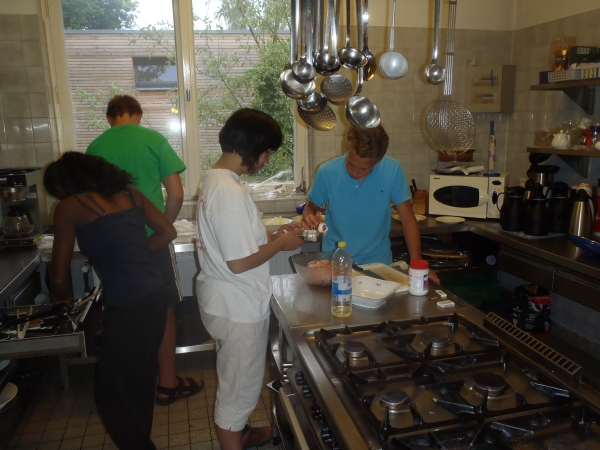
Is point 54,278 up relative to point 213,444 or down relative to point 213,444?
up

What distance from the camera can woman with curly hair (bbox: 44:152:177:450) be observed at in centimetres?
164

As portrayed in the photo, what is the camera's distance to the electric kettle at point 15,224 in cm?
264

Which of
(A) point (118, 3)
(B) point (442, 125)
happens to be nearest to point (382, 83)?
(B) point (442, 125)

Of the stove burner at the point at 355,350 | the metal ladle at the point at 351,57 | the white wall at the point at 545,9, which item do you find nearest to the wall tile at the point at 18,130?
the metal ladle at the point at 351,57

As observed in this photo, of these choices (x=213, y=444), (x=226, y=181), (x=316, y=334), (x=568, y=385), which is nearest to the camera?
(x=568, y=385)

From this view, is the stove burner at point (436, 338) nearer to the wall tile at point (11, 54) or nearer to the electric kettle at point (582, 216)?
the electric kettle at point (582, 216)

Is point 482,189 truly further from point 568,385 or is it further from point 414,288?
point 568,385

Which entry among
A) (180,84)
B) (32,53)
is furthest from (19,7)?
(180,84)

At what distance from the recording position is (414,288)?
1.69 m

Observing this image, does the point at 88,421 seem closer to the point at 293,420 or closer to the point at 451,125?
the point at 293,420

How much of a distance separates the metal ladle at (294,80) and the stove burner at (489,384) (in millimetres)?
1122

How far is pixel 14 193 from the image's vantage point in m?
2.62

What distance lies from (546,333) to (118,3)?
3.41 m

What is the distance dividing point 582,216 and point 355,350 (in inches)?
74.0
